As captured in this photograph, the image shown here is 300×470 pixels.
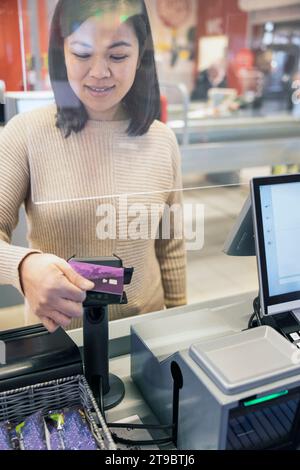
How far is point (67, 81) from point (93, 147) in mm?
175

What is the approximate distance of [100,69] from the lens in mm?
1027

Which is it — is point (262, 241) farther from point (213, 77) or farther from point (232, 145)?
point (213, 77)

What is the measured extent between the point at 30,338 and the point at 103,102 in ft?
1.91

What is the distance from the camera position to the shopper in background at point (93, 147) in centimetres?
103

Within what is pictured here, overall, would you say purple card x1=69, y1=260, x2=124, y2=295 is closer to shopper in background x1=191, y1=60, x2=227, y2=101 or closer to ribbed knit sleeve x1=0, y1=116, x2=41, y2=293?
Answer: ribbed knit sleeve x1=0, y1=116, x2=41, y2=293

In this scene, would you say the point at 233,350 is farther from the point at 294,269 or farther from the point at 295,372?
the point at 294,269

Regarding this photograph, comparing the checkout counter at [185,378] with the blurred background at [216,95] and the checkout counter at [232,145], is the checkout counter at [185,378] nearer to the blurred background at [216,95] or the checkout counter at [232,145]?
the blurred background at [216,95]

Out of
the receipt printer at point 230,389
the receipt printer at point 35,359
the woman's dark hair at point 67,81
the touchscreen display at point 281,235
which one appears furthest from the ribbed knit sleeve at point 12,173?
the touchscreen display at point 281,235

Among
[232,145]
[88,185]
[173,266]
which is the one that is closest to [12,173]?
[88,185]

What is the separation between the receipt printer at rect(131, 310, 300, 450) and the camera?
68 centimetres

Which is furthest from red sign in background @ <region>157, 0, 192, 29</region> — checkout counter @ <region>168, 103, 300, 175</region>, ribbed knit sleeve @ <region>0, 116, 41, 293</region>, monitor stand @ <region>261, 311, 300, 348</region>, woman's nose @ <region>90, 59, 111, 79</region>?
monitor stand @ <region>261, 311, 300, 348</region>

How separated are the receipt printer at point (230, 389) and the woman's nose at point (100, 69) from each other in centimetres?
60
